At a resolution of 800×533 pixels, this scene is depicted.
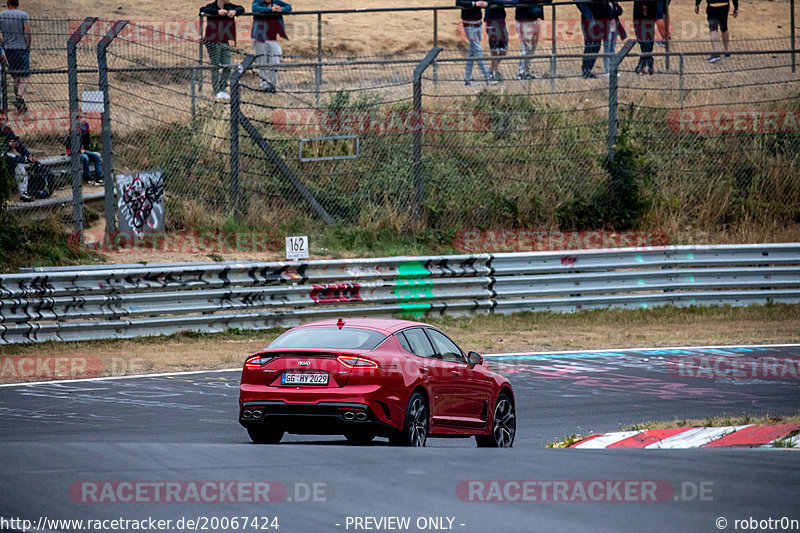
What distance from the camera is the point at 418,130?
2173 centimetres

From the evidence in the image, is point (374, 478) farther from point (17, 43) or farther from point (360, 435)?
point (17, 43)

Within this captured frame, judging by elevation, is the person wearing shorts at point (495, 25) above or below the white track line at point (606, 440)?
above

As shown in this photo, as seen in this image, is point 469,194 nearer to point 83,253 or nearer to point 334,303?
point 334,303

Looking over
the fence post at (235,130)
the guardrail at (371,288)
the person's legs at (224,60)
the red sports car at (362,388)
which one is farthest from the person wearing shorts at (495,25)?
the red sports car at (362,388)

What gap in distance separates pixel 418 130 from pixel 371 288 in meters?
4.19

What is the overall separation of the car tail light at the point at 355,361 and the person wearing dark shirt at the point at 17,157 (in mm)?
12239

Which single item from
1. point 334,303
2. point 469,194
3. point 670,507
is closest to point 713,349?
point 334,303

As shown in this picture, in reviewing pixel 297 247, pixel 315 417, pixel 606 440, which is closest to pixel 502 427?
pixel 606 440

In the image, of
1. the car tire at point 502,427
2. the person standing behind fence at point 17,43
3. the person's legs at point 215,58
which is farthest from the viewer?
the person's legs at point 215,58

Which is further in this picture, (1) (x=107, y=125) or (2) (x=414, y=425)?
(1) (x=107, y=125)

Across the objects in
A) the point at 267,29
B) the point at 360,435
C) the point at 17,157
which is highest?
the point at 267,29

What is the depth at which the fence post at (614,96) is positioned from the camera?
22297 mm

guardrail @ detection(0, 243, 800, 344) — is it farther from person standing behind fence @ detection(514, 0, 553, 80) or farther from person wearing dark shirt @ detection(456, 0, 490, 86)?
person standing behind fence @ detection(514, 0, 553, 80)

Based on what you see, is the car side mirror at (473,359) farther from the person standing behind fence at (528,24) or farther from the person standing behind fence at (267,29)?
the person standing behind fence at (528,24)
